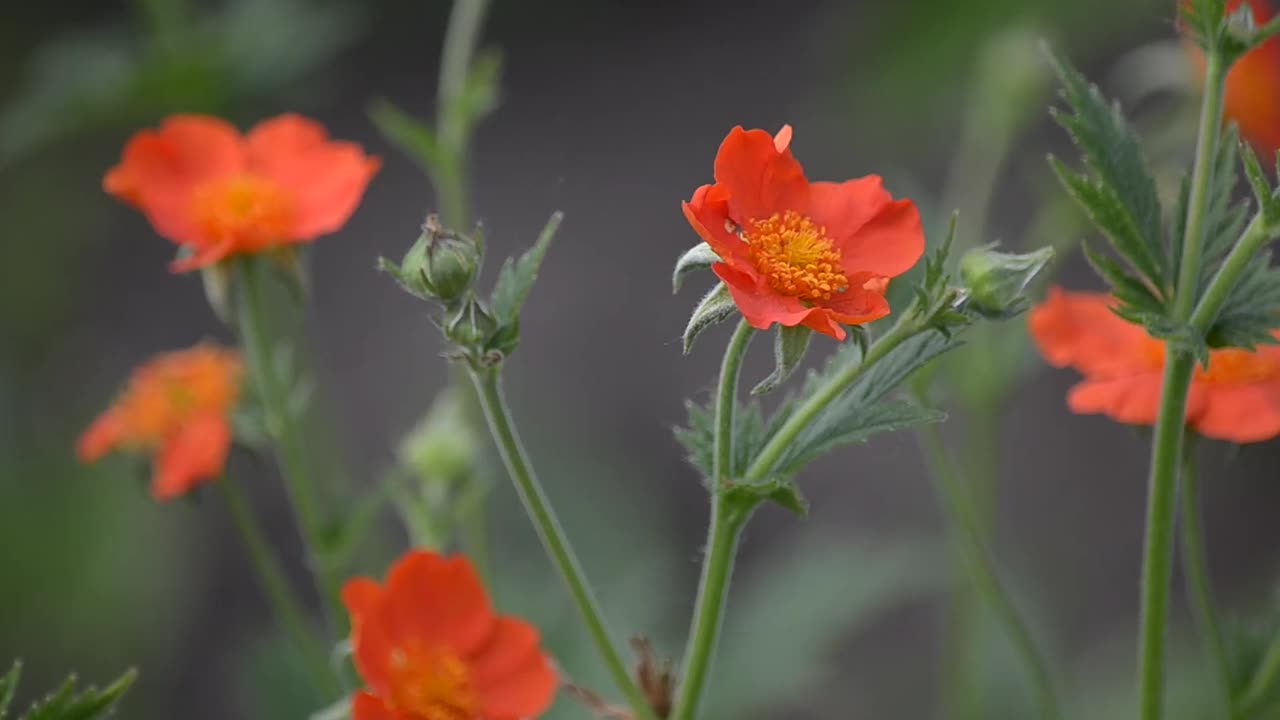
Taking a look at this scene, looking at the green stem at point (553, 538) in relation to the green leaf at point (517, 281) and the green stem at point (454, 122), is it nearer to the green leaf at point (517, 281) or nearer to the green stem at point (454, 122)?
the green leaf at point (517, 281)

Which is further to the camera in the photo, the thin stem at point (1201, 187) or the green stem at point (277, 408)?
the green stem at point (277, 408)

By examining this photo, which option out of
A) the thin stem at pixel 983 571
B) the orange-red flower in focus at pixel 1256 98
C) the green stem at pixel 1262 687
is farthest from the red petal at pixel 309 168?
the orange-red flower in focus at pixel 1256 98

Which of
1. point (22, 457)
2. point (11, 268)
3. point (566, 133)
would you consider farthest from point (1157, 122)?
point (11, 268)

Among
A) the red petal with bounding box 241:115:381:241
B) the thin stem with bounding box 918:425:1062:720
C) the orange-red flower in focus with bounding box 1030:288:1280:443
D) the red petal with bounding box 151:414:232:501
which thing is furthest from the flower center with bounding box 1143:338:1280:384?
the red petal with bounding box 151:414:232:501

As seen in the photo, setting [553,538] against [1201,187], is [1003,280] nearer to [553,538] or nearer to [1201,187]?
[1201,187]

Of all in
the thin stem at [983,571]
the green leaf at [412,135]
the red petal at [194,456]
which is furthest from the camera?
the green leaf at [412,135]

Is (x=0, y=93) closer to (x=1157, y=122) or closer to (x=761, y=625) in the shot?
(x=761, y=625)

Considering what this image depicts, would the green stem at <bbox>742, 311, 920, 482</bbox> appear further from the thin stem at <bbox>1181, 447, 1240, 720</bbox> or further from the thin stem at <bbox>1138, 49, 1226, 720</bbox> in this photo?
the thin stem at <bbox>1181, 447, 1240, 720</bbox>
